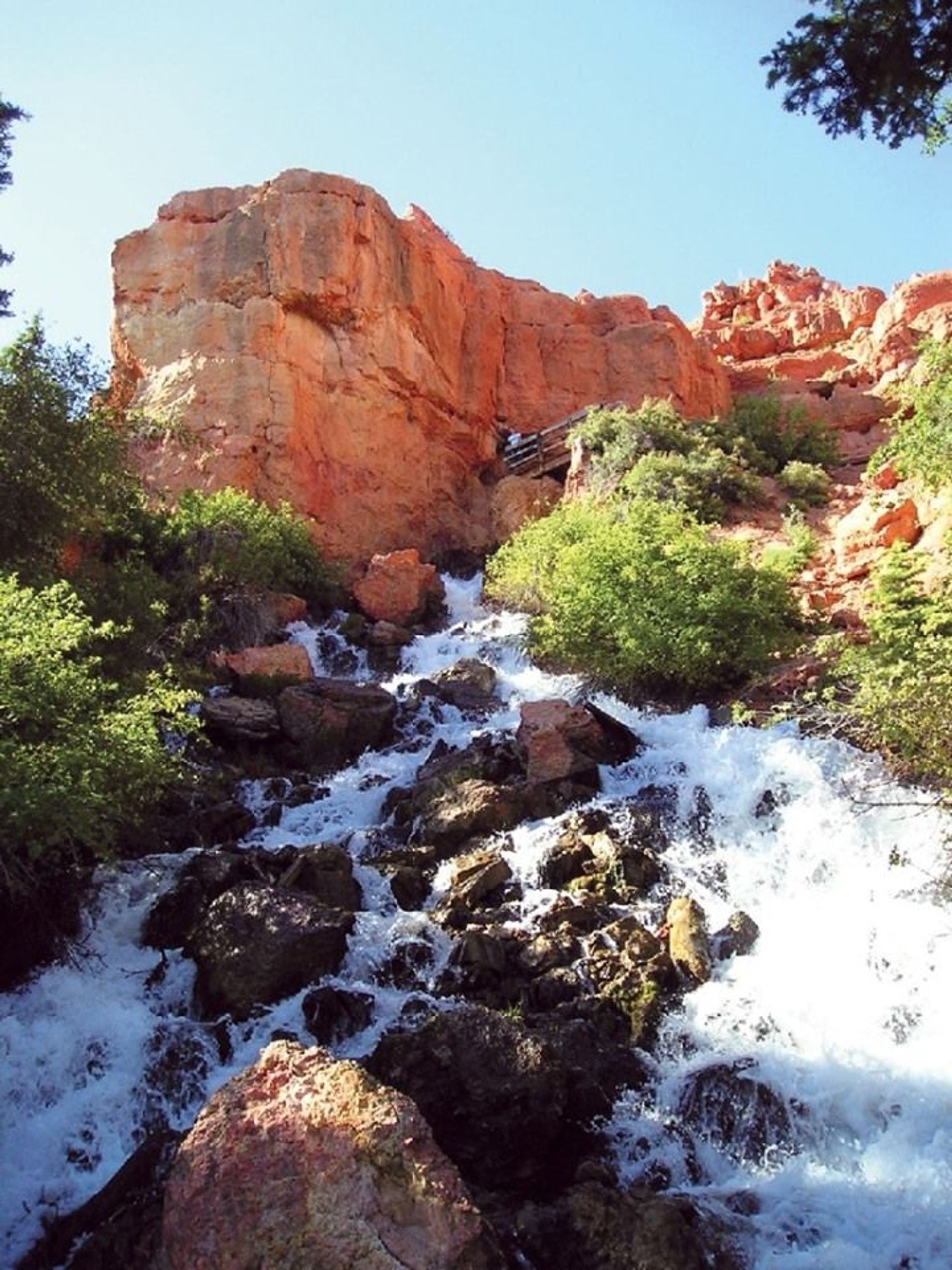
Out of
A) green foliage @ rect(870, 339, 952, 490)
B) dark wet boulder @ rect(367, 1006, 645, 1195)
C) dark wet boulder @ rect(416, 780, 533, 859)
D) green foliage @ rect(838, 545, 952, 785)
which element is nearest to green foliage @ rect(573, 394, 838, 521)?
green foliage @ rect(870, 339, 952, 490)

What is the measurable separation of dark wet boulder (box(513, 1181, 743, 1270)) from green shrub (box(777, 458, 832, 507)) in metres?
18.9

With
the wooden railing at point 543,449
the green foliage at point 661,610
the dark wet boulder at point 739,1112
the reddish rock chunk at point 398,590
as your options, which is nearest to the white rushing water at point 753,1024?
the dark wet boulder at point 739,1112

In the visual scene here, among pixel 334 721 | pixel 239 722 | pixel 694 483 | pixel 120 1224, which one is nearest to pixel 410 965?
pixel 120 1224

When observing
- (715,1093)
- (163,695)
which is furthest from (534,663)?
(715,1093)

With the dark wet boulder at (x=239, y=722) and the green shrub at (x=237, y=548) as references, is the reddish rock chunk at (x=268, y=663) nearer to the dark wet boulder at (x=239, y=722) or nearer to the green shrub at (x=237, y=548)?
the dark wet boulder at (x=239, y=722)

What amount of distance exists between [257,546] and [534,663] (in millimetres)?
6552

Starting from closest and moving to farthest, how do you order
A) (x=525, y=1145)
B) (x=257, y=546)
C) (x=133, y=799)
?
(x=525, y=1145) < (x=133, y=799) < (x=257, y=546)

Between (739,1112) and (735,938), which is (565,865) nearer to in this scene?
(735,938)

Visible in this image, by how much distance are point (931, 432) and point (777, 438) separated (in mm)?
12588

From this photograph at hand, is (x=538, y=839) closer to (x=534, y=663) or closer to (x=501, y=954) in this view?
(x=501, y=954)

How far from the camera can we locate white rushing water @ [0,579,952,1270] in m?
7.34

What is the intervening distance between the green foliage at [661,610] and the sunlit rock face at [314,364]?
9851 millimetres

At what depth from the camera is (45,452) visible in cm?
1603

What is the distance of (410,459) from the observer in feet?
92.7
